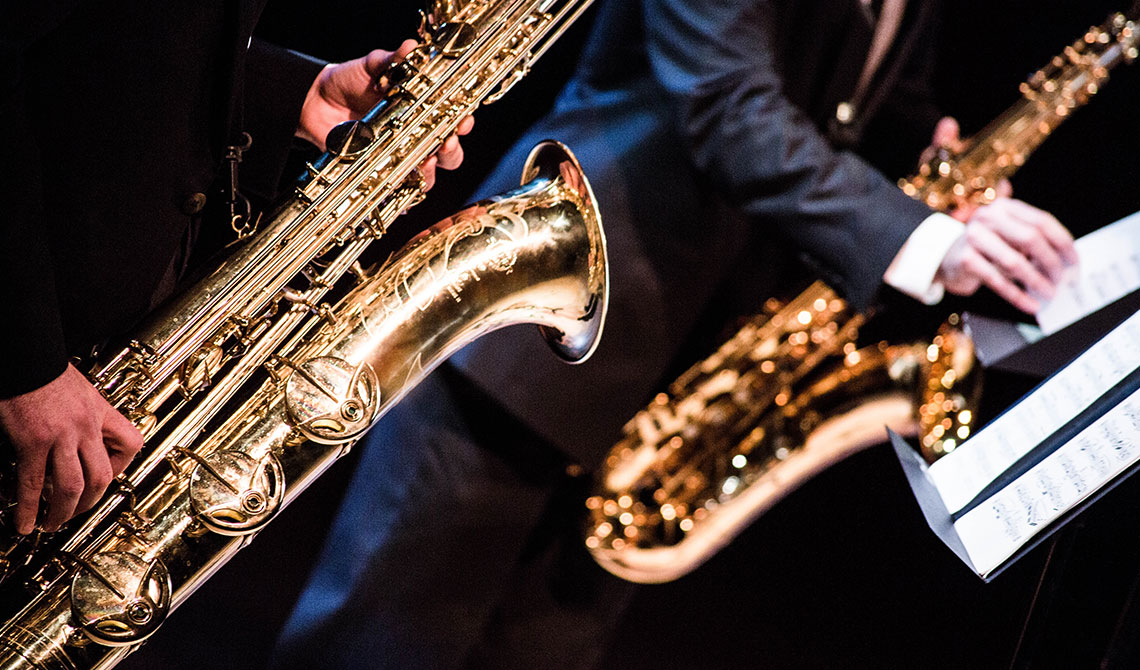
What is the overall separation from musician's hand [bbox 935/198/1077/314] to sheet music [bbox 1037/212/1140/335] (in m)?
0.02

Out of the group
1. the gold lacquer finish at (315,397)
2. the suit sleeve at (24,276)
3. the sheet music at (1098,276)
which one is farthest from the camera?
the sheet music at (1098,276)

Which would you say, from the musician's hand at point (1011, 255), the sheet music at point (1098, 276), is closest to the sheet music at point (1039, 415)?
the sheet music at point (1098, 276)

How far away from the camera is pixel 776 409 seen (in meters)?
2.31

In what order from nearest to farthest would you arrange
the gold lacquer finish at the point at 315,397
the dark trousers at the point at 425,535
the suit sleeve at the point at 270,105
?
the gold lacquer finish at the point at 315,397, the suit sleeve at the point at 270,105, the dark trousers at the point at 425,535

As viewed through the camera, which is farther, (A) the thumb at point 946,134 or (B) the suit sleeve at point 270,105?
(A) the thumb at point 946,134

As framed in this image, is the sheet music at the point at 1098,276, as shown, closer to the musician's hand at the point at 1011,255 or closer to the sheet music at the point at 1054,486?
the musician's hand at the point at 1011,255

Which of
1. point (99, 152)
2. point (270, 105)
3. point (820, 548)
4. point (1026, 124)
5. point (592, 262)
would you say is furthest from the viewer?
point (820, 548)

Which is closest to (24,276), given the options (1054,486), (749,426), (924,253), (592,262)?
(592,262)

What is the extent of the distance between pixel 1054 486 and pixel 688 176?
1032 millimetres

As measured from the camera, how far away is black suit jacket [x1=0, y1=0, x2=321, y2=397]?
0.89 m

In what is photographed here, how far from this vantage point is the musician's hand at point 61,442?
92 centimetres

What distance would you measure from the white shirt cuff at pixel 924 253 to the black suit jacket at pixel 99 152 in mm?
1186

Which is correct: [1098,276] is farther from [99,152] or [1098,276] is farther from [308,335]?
[99,152]

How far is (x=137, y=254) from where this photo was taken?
110 cm
